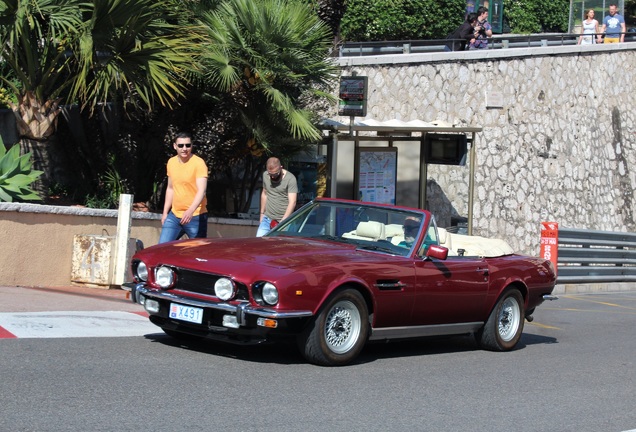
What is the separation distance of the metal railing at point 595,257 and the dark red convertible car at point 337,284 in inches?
360

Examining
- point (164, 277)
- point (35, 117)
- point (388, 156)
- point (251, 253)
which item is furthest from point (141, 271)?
point (388, 156)

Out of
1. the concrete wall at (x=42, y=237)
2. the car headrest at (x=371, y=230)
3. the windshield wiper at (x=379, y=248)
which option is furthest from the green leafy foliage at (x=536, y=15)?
the windshield wiper at (x=379, y=248)

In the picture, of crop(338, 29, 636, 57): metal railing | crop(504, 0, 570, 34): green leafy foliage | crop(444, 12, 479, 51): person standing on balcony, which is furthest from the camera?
crop(504, 0, 570, 34): green leafy foliage

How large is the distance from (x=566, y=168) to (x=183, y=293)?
18.6 metres

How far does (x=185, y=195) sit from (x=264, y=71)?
3.02 m

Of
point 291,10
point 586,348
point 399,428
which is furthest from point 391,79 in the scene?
point 399,428

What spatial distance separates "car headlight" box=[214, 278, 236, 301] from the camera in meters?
7.83

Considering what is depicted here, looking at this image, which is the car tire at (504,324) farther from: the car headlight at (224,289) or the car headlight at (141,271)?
the car headlight at (141,271)

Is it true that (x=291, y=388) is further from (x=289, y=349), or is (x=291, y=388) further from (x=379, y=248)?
(x=379, y=248)

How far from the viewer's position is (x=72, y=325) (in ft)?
30.5

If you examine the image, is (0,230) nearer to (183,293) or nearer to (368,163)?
(183,293)

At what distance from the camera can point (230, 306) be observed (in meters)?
7.79

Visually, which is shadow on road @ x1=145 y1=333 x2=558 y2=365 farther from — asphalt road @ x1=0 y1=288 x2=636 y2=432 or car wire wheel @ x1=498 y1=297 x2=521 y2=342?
car wire wheel @ x1=498 y1=297 x2=521 y2=342

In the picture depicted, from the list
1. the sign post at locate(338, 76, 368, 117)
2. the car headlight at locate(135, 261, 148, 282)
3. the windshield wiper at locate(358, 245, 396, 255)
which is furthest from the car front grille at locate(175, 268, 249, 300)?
the sign post at locate(338, 76, 368, 117)
